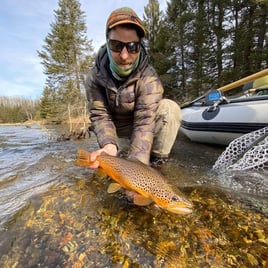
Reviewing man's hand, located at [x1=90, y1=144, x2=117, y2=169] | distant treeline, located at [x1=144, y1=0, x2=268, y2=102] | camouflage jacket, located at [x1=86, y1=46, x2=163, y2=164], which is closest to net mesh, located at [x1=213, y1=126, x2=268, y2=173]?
camouflage jacket, located at [x1=86, y1=46, x2=163, y2=164]

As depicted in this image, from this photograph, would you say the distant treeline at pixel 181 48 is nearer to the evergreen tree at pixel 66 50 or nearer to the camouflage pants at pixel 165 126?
the evergreen tree at pixel 66 50

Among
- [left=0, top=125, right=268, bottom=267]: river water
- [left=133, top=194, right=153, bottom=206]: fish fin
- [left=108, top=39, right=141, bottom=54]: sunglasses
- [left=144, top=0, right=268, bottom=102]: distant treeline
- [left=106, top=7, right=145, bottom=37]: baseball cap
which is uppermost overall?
[left=144, top=0, right=268, bottom=102]: distant treeline

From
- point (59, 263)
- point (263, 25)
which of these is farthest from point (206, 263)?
point (263, 25)

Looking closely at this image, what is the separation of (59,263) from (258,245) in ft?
3.73

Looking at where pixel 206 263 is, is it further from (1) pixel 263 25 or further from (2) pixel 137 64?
(1) pixel 263 25

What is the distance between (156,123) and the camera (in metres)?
2.71

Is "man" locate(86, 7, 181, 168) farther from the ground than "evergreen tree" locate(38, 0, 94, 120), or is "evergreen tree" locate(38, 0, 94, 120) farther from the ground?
"evergreen tree" locate(38, 0, 94, 120)

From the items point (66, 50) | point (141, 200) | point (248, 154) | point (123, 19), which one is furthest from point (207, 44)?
point (141, 200)

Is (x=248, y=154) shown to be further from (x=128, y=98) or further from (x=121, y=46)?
(x=121, y=46)

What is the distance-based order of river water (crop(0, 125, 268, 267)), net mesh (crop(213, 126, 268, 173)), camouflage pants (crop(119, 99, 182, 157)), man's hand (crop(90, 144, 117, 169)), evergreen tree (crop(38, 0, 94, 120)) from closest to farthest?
river water (crop(0, 125, 268, 267)), man's hand (crop(90, 144, 117, 169)), net mesh (crop(213, 126, 268, 173)), camouflage pants (crop(119, 99, 182, 157)), evergreen tree (crop(38, 0, 94, 120))

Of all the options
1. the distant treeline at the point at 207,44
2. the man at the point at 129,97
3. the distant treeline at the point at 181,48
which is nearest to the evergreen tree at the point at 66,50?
the distant treeline at the point at 181,48

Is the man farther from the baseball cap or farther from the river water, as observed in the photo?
the river water

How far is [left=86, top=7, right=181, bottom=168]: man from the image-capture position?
2.11 metres

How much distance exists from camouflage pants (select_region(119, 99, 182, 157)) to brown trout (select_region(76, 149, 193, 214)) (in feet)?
3.31
